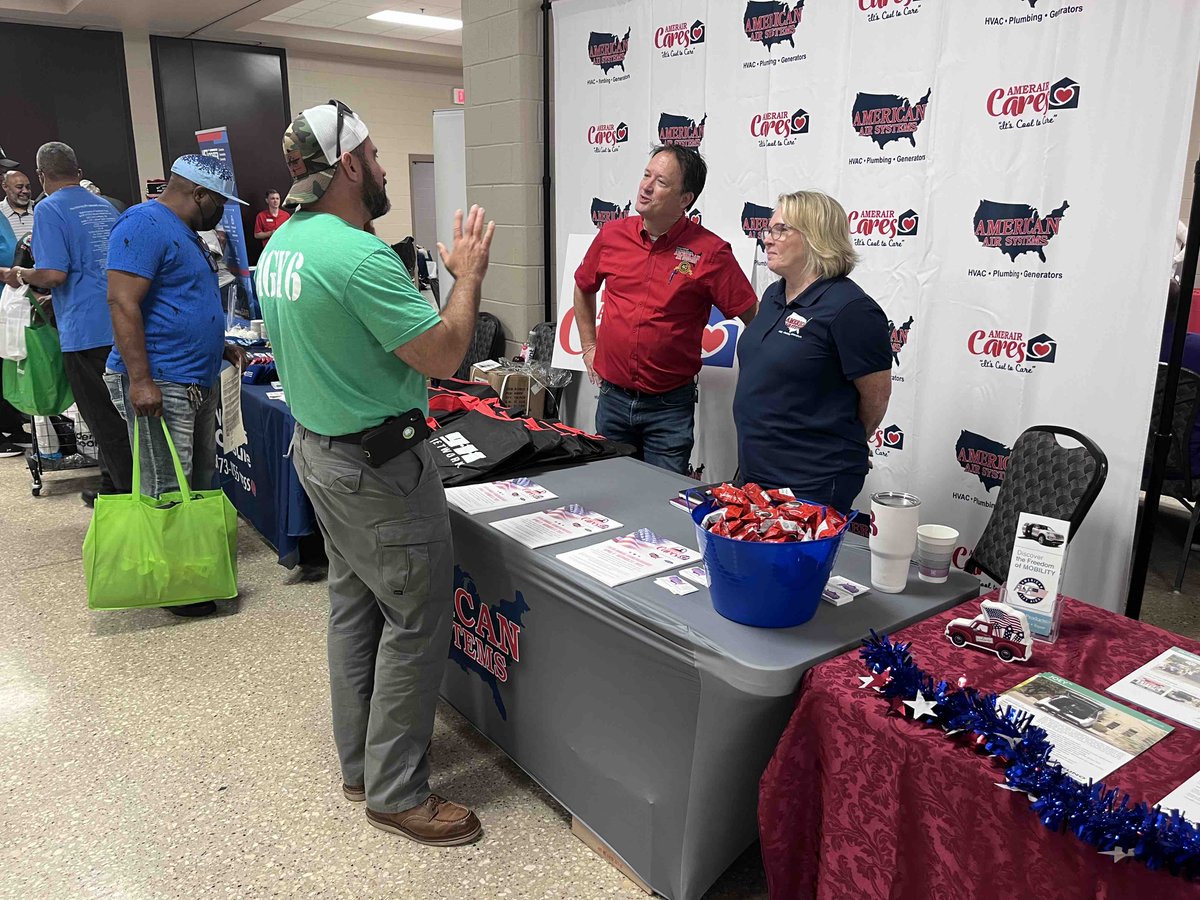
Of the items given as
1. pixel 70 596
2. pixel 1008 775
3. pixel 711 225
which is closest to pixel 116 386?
pixel 70 596

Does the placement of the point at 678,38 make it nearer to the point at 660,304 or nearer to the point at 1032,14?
the point at 660,304

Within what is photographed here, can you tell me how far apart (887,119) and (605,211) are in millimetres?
1509

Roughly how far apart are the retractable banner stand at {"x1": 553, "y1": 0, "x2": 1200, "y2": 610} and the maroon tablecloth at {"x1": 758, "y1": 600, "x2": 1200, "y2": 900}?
1100mm

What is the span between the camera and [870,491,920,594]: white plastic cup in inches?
62.6

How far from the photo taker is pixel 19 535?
12.9 feet

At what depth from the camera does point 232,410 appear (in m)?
3.36

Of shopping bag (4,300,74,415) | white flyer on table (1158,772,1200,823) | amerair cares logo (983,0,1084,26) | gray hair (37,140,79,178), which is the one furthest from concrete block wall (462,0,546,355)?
white flyer on table (1158,772,1200,823)

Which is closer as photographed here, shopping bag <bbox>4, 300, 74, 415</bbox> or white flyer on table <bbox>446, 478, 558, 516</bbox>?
white flyer on table <bbox>446, 478, 558, 516</bbox>

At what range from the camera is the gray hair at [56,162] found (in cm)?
348

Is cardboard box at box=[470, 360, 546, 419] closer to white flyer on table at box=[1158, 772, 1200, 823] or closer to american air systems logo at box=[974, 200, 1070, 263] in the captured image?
american air systems logo at box=[974, 200, 1070, 263]

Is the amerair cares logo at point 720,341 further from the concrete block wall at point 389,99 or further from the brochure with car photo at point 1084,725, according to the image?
the concrete block wall at point 389,99

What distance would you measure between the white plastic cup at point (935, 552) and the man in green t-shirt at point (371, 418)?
102 centimetres

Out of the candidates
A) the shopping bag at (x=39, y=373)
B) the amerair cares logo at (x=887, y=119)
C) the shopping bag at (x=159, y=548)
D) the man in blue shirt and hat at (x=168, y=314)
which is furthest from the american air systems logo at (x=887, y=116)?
the shopping bag at (x=39, y=373)

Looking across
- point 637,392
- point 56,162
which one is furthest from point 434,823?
point 56,162
